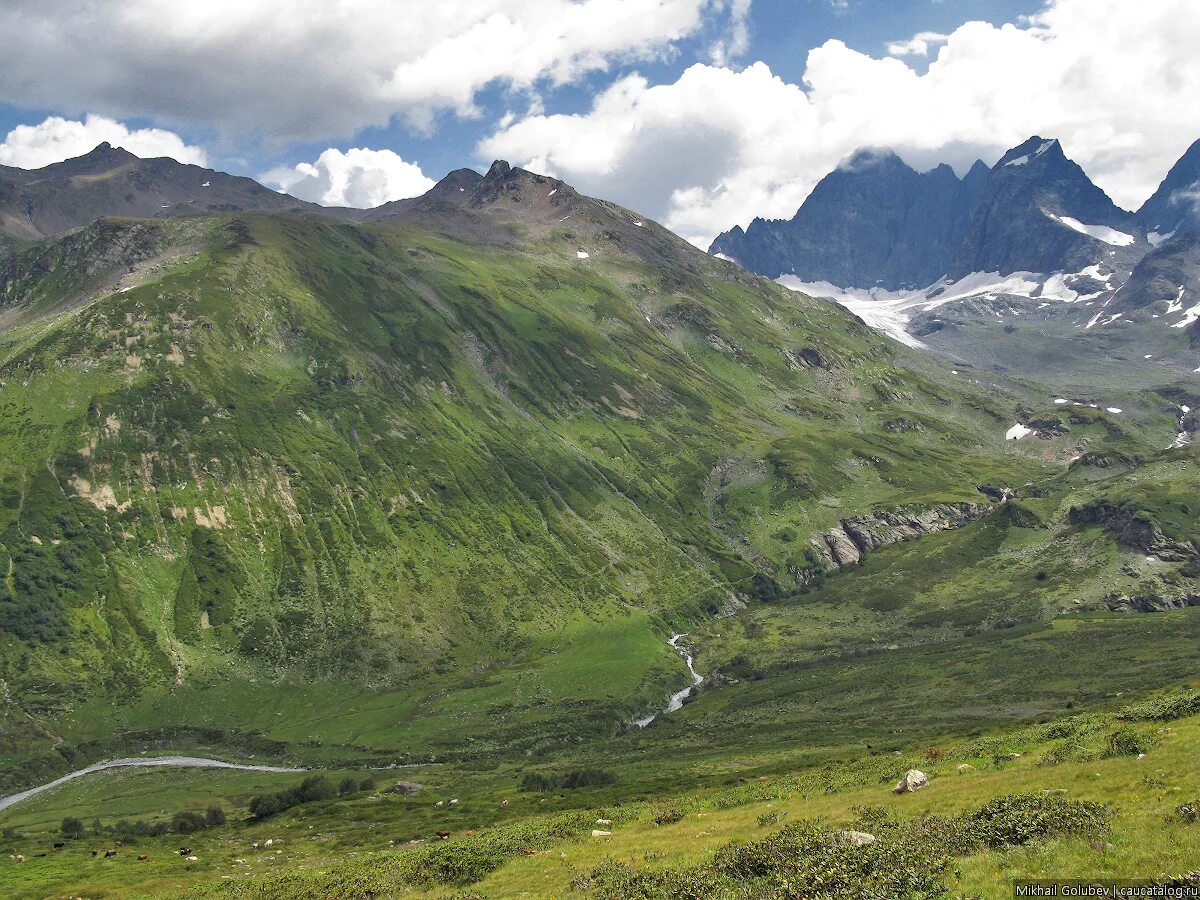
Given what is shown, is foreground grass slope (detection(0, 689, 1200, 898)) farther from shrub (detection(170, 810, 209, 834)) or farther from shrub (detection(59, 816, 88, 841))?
shrub (detection(59, 816, 88, 841))

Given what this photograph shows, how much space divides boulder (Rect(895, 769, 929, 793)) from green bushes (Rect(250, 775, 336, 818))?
12041cm

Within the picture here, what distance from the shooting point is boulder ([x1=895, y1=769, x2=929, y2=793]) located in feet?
191

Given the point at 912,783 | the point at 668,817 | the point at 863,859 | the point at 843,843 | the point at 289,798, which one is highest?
the point at 863,859

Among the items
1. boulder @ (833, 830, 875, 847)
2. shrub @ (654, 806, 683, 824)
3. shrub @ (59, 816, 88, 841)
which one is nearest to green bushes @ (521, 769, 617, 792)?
shrub @ (59, 816, 88, 841)

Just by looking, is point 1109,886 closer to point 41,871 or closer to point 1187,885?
point 1187,885

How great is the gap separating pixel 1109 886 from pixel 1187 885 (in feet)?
7.61

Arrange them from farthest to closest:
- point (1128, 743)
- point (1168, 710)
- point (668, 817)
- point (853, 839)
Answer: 1. point (668, 817)
2. point (1168, 710)
3. point (1128, 743)
4. point (853, 839)

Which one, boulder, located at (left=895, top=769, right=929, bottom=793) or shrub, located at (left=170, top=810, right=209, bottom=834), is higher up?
boulder, located at (left=895, top=769, right=929, bottom=793)

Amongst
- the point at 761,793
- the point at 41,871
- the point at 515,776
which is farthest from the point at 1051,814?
the point at 515,776

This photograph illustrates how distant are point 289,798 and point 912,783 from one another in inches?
5138

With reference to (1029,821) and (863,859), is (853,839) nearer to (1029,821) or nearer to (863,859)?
(863,859)

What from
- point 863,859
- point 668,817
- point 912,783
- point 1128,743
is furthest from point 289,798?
point 863,859

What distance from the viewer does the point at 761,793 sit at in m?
76.2

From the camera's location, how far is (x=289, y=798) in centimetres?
15412
